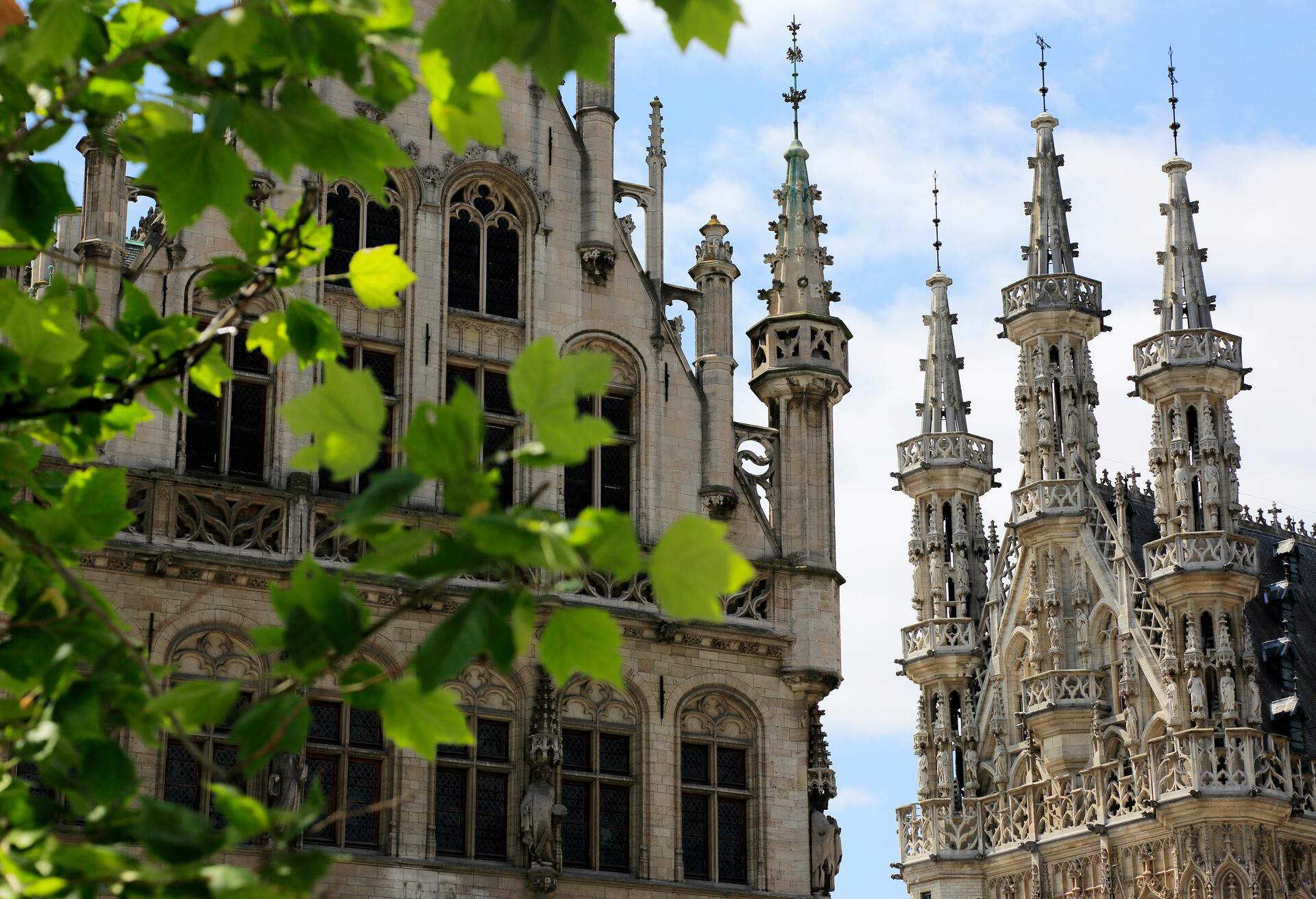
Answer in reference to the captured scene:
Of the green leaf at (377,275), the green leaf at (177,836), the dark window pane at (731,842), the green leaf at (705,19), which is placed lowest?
the green leaf at (177,836)

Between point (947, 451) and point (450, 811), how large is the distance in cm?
3018

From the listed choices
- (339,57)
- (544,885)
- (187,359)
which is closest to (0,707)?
(187,359)

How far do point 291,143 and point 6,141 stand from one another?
969 millimetres

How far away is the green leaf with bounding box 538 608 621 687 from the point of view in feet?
19.9

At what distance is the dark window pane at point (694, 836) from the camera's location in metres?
23.7

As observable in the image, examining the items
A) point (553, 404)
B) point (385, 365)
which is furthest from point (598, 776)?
point (553, 404)

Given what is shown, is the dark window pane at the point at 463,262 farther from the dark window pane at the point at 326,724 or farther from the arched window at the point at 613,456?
the dark window pane at the point at 326,724

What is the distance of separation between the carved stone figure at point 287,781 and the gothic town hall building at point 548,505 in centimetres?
63

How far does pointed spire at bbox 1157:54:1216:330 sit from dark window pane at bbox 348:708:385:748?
27544 mm

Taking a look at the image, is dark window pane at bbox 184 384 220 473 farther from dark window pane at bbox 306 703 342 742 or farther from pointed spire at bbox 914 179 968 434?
pointed spire at bbox 914 179 968 434

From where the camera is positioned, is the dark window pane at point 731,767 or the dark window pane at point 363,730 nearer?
the dark window pane at point 363,730

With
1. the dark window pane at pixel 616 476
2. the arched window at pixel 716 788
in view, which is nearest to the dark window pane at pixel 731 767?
the arched window at pixel 716 788

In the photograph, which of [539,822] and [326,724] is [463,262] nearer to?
[326,724]

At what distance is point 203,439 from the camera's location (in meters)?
22.7
